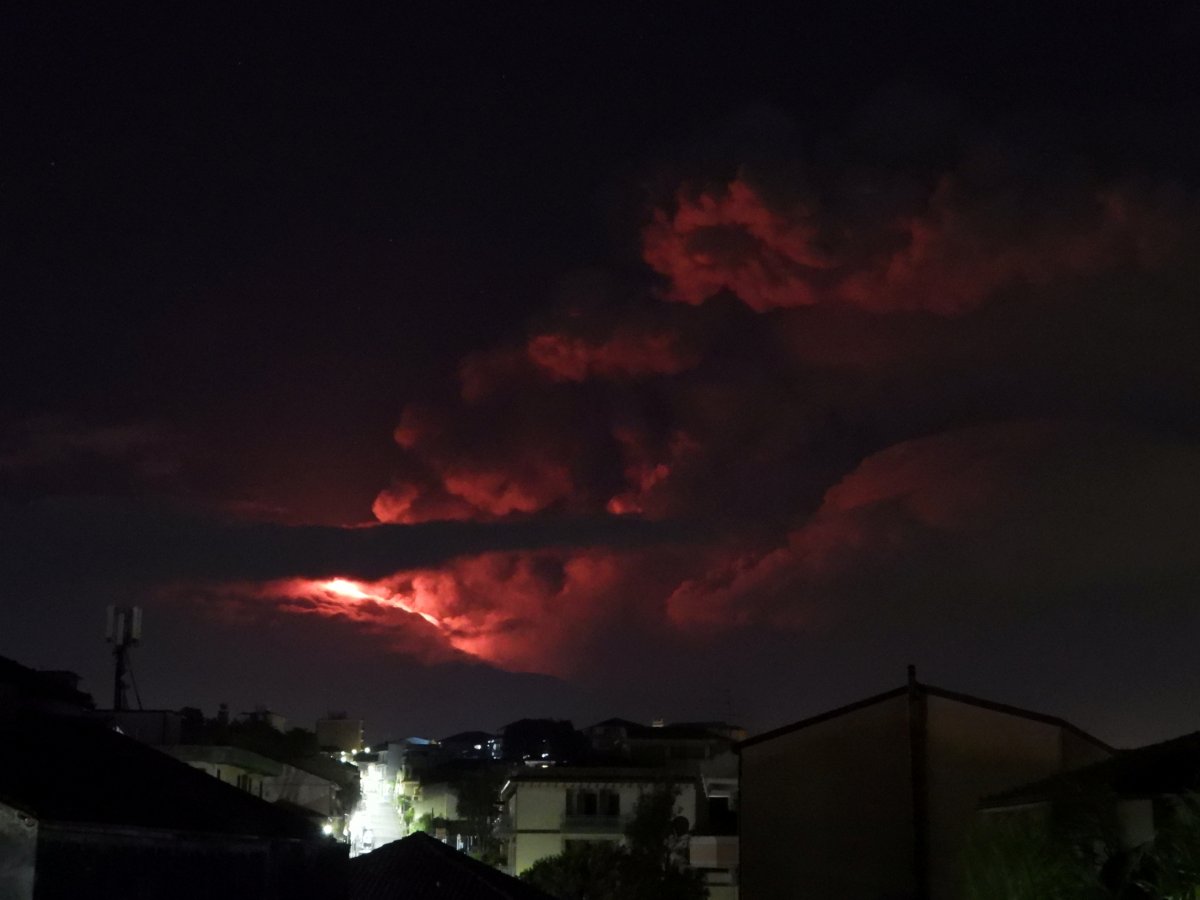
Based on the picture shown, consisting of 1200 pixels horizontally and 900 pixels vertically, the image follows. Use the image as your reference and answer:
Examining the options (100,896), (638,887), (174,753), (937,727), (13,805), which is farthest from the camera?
(638,887)

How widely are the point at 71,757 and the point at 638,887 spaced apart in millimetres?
28243

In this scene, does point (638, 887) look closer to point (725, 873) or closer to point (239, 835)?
point (725, 873)

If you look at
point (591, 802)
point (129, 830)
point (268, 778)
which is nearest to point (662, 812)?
point (591, 802)

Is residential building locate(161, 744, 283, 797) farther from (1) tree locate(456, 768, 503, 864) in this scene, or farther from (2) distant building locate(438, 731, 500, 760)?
(2) distant building locate(438, 731, 500, 760)

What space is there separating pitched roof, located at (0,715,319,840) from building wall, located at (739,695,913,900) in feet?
49.6

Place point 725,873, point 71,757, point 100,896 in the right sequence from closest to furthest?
point 100,896
point 71,757
point 725,873

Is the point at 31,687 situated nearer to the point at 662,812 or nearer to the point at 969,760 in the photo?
the point at 969,760

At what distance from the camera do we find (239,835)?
1941 centimetres

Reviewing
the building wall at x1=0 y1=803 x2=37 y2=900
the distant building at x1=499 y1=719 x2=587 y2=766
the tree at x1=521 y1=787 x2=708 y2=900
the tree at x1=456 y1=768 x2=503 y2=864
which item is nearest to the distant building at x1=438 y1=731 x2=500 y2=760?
the distant building at x1=499 y1=719 x2=587 y2=766

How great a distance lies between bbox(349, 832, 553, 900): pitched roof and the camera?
87.2 ft

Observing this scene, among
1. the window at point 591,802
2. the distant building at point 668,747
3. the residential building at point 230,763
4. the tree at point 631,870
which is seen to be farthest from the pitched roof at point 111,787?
the distant building at point 668,747

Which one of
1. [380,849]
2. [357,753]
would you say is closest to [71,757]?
[380,849]

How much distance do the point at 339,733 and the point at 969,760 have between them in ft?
219

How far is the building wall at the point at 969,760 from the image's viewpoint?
3225 cm
